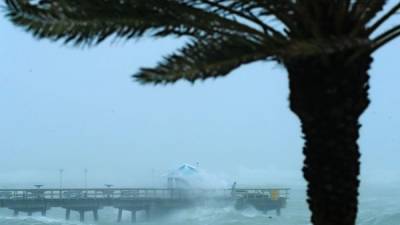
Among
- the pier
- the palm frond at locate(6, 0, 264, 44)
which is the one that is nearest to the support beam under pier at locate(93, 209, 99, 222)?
the pier

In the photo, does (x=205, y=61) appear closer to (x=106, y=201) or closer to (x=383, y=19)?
(x=383, y=19)

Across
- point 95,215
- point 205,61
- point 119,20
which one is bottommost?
point 95,215

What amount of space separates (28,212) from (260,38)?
55157 mm

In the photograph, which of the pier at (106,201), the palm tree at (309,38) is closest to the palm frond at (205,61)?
the palm tree at (309,38)

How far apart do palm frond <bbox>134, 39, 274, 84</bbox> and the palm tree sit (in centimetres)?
4

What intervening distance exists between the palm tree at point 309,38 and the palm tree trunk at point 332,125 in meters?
0.01

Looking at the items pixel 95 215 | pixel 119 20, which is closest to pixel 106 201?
pixel 95 215

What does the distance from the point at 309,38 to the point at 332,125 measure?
0.94 meters

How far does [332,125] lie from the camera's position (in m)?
7.49

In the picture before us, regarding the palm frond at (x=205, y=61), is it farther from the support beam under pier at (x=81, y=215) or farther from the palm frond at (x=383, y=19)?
the support beam under pier at (x=81, y=215)

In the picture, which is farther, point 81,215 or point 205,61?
point 81,215

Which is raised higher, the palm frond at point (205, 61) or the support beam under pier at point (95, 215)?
the palm frond at point (205, 61)

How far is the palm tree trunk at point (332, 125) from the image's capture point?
7.45 metres

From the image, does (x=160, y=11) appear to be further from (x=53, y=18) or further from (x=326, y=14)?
(x=326, y=14)
